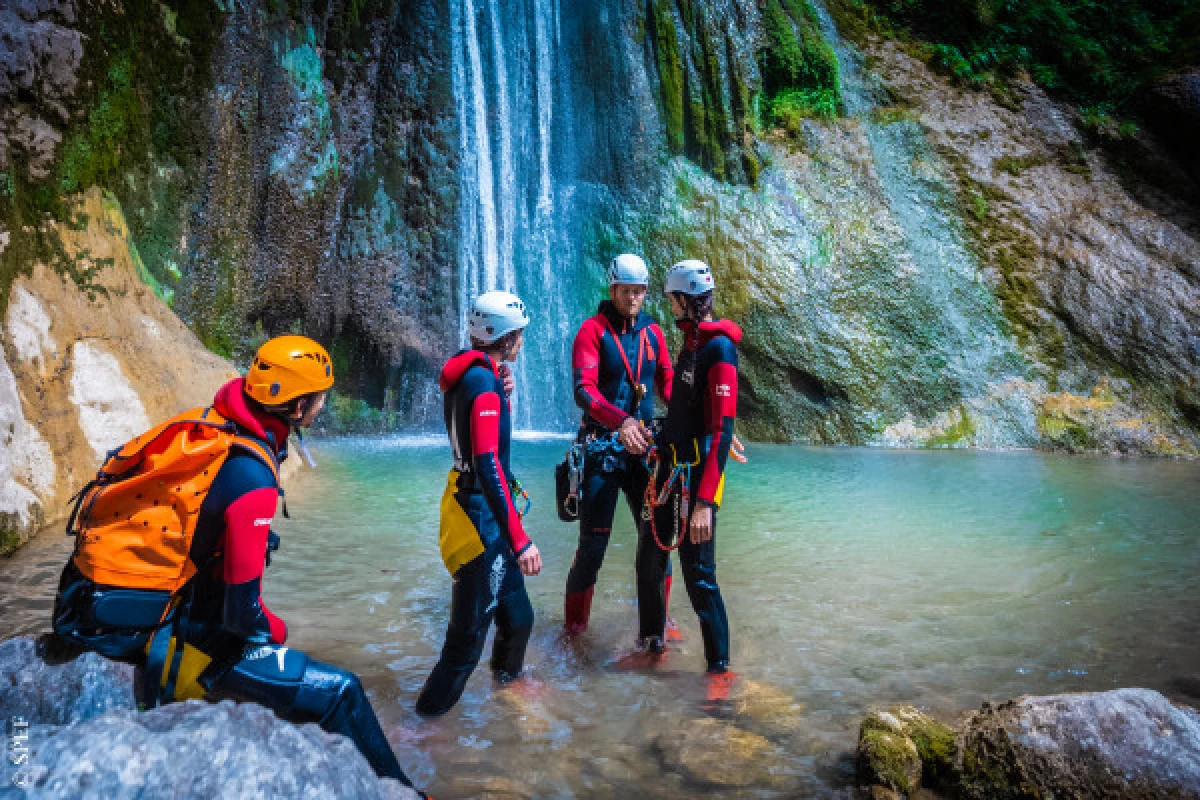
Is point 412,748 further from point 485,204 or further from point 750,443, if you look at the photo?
point 485,204

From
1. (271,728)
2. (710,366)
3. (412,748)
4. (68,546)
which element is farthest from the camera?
(68,546)

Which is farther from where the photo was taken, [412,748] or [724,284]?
[724,284]

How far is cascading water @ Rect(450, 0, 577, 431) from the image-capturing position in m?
15.2

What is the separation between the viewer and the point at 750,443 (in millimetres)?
14008

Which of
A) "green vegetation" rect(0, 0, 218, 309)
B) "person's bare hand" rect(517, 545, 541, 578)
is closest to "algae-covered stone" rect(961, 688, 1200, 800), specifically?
"person's bare hand" rect(517, 545, 541, 578)

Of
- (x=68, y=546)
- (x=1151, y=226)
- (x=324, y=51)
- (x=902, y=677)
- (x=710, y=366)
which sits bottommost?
(x=902, y=677)

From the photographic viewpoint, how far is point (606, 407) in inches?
161

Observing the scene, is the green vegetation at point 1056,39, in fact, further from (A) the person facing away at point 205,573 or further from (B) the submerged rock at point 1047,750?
(A) the person facing away at point 205,573

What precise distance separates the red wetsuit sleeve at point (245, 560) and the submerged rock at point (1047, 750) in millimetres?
2103

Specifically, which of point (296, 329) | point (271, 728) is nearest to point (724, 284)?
point (296, 329)

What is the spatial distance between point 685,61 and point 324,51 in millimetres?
6532

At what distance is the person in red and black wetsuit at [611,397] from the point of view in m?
4.15

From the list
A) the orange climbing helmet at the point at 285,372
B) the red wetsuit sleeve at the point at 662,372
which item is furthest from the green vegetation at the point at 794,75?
the orange climbing helmet at the point at 285,372

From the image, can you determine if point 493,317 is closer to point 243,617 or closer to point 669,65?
point 243,617
